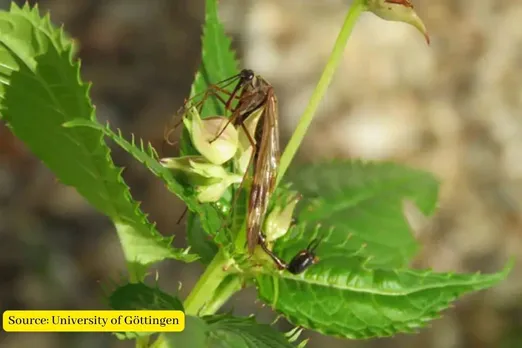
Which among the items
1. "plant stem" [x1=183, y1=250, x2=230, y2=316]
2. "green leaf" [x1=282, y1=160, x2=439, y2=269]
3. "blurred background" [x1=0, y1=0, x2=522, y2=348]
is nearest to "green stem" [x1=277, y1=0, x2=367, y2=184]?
"plant stem" [x1=183, y1=250, x2=230, y2=316]

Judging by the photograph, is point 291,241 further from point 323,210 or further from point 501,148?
point 501,148

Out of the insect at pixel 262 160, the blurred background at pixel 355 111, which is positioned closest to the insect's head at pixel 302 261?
the insect at pixel 262 160

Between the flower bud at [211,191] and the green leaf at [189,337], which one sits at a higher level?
the flower bud at [211,191]

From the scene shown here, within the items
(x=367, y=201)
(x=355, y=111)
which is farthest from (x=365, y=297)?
(x=355, y=111)

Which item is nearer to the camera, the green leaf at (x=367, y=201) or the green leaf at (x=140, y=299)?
the green leaf at (x=140, y=299)

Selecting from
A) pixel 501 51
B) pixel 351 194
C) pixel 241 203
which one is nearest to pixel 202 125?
pixel 241 203

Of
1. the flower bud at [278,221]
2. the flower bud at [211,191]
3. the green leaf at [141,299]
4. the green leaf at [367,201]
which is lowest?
the green leaf at [367,201]

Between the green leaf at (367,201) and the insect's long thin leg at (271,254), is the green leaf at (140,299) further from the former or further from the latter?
the green leaf at (367,201)
